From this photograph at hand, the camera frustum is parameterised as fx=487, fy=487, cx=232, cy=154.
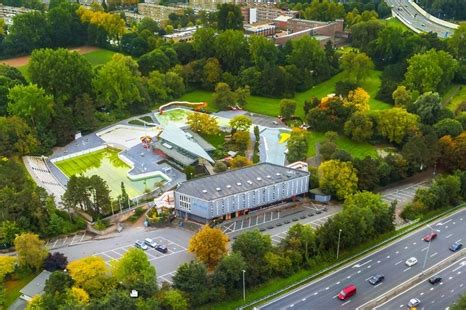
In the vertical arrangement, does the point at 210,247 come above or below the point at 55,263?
above

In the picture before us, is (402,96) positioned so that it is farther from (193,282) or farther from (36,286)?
(36,286)

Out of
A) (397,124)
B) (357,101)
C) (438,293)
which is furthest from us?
(357,101)

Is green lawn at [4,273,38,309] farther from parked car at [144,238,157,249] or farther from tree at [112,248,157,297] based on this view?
parked car at [144,238,157,249]

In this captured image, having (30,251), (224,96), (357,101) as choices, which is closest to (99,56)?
(224,96)

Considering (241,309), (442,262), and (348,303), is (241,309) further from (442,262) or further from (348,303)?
(442,262)

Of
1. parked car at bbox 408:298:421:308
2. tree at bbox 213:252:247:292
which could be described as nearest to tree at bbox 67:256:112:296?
tree at bbox 213:252:247:292

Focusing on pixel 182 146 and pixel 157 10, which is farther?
pixel 157 10

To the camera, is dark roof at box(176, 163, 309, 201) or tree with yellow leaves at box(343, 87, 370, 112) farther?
tree with yellow leaves at box(343, 87, 370, 112)

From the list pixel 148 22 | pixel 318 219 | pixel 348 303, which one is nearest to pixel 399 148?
pixel 318 219
